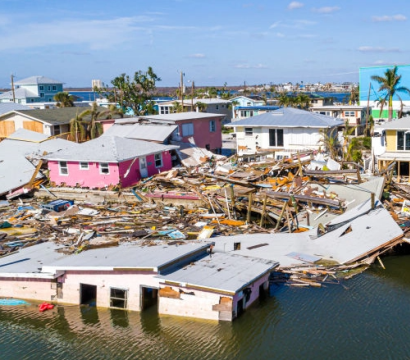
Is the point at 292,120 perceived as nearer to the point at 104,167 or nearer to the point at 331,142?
the point at 331,142

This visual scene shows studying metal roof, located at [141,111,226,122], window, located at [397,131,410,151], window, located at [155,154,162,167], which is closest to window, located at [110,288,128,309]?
window, located at [155,154,162,167]

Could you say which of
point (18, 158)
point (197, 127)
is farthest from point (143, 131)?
point (18, 158)

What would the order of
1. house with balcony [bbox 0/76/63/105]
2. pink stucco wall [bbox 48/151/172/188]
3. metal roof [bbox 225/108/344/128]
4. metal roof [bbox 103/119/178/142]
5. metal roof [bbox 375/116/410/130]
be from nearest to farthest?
metal roof [bbox 375/116/410/130]
pink stucco wall [bbox 48/151/172/188]
metal roof [bbox 103/119/178/142]
metal roof [bbox 225/108/344/128]
house with balcony [bbox 0/76/63/105]

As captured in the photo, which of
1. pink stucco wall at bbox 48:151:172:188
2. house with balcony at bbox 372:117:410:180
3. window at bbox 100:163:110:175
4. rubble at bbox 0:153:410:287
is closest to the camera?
rubble at bbox 0:153:410:287

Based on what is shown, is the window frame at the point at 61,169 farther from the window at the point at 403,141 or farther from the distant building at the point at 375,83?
the distant building at the point at 375,83

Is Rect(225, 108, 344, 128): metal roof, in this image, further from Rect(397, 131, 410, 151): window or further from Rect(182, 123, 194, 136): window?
Rect(397, 131, 410, 151): window
